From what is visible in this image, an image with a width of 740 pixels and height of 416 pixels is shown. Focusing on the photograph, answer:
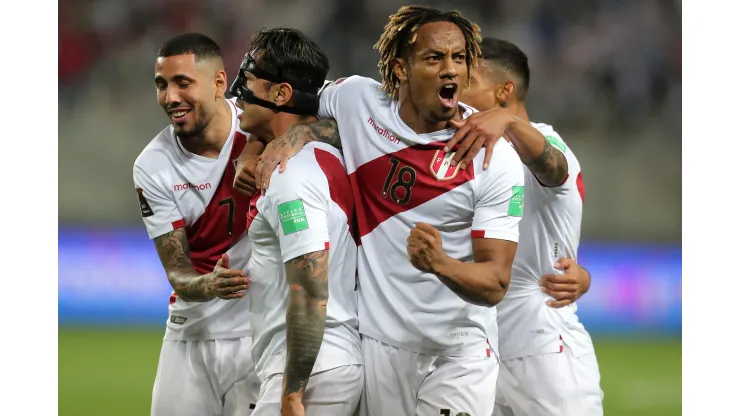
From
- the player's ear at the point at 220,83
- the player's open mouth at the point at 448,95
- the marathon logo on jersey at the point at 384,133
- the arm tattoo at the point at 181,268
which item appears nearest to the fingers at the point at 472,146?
the player's open mouth at the point at 448,95

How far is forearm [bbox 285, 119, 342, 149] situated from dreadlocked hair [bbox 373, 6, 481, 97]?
25 centimetres

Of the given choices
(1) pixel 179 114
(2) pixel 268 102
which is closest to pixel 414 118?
(2) pixel 268 102

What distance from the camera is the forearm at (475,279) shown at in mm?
2900

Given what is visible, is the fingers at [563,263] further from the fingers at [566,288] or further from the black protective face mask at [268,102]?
the black protective face mask at [268,102]

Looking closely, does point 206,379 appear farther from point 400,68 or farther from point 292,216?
point 400,68

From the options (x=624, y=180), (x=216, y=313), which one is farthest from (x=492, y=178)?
(x=624, y=180)

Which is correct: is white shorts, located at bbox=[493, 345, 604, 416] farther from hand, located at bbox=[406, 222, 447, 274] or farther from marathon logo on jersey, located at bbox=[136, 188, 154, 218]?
marathon logo on jersey, located at bbox=[136, 188, 154, 218]

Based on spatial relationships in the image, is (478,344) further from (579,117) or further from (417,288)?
(579,117)

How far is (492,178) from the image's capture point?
3.19 meters

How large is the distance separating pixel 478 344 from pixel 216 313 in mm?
1334

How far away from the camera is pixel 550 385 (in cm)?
389

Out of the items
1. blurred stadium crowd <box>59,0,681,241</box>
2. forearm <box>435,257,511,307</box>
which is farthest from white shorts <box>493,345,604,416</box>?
blurred stadium crowd <box>59,0,681,241</box>

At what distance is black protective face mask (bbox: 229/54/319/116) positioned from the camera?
3385 millimetres

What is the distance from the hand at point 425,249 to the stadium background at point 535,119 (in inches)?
210
